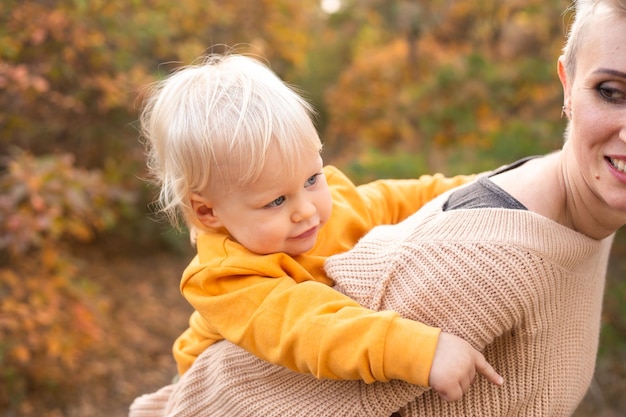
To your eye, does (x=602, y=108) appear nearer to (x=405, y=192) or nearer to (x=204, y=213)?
(x=405, y=192)

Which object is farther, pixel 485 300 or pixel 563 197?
pixel 563 197

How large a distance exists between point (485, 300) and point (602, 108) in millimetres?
457

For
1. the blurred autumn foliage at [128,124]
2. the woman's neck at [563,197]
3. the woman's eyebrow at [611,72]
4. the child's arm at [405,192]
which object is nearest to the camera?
the woman's eyebrow at [611,72]

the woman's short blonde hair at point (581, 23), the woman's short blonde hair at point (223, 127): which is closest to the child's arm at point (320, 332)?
the woman's short blonde hair at point (223, 127)

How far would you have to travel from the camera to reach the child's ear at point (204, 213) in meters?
1.79

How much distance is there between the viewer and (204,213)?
5.98 ft

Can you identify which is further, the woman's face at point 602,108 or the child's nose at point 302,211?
the child's nose at point 302,211

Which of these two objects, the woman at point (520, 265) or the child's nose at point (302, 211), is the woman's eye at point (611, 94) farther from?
the child's nose at point (302, 211)

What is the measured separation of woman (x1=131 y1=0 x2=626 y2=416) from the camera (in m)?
1.44

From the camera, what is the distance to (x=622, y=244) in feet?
14.2

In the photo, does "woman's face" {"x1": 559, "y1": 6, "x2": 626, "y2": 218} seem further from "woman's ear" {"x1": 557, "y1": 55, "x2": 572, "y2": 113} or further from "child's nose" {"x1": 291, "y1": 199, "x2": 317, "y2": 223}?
"child's nose" {"x1": 291, "y1": 199, "x2": 317, "y2": 223}

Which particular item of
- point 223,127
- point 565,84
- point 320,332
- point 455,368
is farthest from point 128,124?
point 455,368

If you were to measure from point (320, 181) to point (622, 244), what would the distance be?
3174 millimetres

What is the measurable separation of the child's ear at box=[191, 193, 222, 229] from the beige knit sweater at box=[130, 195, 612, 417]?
12.9 inches
